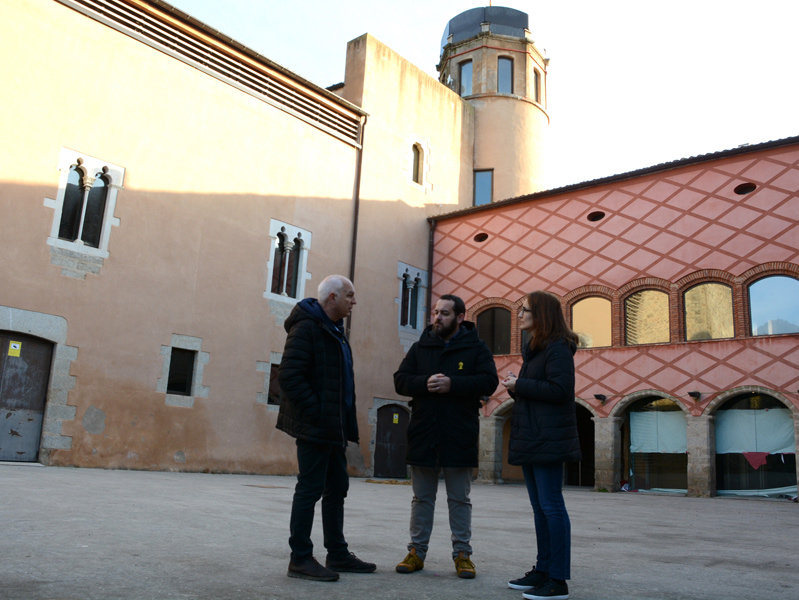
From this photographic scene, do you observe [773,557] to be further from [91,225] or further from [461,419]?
[91,225]

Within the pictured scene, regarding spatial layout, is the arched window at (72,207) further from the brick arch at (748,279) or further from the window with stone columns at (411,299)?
the brick arch at (748,279)

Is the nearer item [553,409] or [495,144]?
[553,409]

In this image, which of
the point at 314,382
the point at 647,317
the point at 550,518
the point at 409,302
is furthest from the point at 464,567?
the point at 409,302

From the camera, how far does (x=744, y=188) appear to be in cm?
1545

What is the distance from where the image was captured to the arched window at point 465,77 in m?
23.9

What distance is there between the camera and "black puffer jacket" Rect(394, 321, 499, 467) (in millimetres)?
4008

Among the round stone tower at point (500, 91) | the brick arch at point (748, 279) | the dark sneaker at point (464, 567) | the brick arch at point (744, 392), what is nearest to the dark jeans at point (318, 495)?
the dark sneaker at point (464, 567)

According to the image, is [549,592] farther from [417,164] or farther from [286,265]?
[417,164]

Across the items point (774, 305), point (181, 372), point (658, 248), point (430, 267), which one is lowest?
point (181, 372)

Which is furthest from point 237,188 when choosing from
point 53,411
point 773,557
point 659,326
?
point 773,557

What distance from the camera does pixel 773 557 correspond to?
189 inches

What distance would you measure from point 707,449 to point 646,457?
1.62m

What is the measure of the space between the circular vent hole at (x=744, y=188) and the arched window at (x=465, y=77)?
1054 centimetres

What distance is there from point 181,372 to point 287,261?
12.1ft
